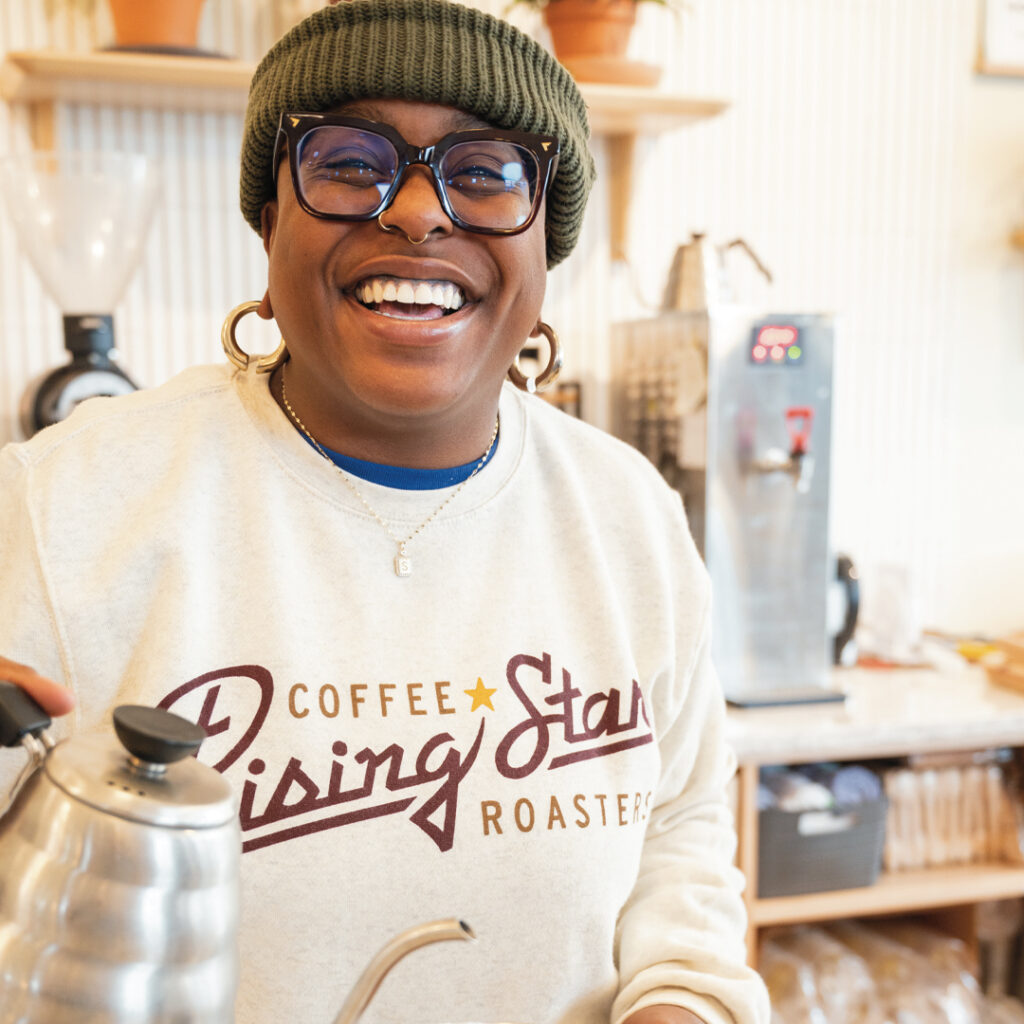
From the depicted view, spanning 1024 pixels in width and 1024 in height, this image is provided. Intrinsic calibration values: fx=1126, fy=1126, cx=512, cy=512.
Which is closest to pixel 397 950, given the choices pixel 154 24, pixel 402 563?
pixel 402 563

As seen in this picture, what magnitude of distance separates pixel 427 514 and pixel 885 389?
1.85 meters

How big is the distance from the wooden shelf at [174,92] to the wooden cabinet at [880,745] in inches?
43.5

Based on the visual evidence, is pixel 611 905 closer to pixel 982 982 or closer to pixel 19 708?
pixel 19 708

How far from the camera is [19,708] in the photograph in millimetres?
582

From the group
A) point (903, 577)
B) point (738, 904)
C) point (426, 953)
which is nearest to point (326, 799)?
point (426, 953)

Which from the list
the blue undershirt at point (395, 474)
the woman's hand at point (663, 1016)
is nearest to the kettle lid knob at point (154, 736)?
the blue undershirt at point (395, 474)

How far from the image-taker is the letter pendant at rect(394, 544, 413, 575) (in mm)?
976

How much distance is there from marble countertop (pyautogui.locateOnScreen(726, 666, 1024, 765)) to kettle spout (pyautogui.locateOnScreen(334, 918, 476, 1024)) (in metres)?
1.25

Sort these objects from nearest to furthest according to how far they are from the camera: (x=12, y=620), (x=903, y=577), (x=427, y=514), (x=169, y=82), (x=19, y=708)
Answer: (x=19, y=708), (x=12, y=620), (x=427, y=514), (x=169, y=82), (x=903, y=577)

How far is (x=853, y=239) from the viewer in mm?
2521

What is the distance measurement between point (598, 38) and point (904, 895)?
1653 millimetres

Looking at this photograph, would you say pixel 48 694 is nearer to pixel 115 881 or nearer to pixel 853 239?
pixel 115 881

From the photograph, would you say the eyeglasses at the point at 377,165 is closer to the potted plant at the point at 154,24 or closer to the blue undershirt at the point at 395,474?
the blue undershirt at the point at 395,474

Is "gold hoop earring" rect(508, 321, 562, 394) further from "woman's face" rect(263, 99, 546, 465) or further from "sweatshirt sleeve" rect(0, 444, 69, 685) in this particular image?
"sweatshirt sleeve" rect(0, 444, 69, 685)
